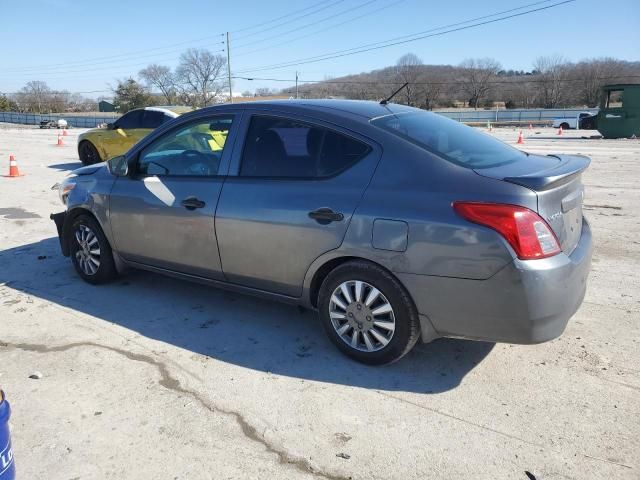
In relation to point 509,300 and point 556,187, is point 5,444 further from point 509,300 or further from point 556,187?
point 556,187

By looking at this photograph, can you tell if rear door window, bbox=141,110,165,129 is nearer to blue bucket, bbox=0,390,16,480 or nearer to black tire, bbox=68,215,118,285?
black tire, bbox=68,215,118,285

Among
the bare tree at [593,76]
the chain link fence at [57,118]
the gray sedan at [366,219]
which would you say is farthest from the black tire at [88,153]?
the bare tree at [593,76]

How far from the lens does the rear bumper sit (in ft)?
9.05

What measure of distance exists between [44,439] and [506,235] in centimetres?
271

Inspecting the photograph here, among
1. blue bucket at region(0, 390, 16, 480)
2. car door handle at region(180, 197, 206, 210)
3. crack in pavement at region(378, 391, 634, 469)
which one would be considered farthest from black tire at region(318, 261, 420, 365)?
blue bucket at region(0, 390, 16, 480)

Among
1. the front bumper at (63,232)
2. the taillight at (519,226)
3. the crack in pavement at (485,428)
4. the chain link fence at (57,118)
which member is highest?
the chain link fence at (57,118)

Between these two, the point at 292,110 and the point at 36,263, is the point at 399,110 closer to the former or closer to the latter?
the point at 292,110

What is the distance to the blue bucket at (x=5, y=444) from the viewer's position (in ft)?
6.51

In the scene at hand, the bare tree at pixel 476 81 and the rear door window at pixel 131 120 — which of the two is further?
the bare tree at pixel 476 81

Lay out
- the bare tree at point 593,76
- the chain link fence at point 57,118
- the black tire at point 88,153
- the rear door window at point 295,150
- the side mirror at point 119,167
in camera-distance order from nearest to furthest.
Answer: the rear door window at point 295,150 < the side mirror at point 119,167 < the black tire at point 88,153 < the chain link fence at point 57,118 < the bare tree at point 593,76

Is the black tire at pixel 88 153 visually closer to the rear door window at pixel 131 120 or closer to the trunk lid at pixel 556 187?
the rear door window at pixel 131 120

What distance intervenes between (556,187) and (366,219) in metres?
1.12

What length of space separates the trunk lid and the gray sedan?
0.04ft

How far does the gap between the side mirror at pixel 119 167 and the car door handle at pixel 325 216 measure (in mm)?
2065
